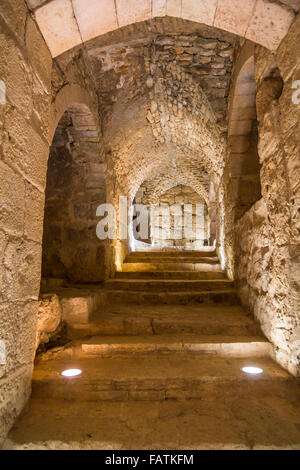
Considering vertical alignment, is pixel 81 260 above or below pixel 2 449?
above

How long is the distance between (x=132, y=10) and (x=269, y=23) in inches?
33.0

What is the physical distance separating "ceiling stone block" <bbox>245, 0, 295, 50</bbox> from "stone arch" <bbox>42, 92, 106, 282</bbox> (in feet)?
9.21

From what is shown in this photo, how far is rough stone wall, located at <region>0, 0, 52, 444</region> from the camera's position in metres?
1.37

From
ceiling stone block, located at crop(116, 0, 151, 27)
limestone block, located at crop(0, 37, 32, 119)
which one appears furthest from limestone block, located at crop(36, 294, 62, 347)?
ceiling stone block, located at crop(116, 0, 151, 27)

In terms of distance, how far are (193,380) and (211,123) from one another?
3.82 m

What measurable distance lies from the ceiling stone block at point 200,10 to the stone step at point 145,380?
2369 mm

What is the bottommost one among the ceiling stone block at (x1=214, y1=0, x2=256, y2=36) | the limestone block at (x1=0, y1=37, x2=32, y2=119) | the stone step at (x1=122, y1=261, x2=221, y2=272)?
the stone step at (x1=122, y1=261, x2=221, y2=272)

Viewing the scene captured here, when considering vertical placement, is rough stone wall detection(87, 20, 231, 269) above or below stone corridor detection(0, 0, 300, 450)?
above

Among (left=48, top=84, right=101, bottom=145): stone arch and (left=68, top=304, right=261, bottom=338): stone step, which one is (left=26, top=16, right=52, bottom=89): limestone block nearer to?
(left=48, top=84, right=101, bottom=145): stone arch

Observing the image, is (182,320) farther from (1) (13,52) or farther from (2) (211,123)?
(2) (211,123)

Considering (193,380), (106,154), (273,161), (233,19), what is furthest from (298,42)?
(106,154)

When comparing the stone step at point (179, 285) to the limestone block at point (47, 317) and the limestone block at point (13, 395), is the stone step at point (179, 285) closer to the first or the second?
the limestone block at point (47, 317)

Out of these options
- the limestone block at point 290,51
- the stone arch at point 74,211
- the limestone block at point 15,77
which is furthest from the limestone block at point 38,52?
the stone arch at point 74,211

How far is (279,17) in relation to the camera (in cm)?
164
